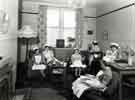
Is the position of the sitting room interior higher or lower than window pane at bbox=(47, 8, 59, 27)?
lower

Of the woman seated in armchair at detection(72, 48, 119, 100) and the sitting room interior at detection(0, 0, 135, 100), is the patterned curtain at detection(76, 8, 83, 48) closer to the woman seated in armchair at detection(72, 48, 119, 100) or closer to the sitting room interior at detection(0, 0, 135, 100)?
the sitting room interior at detection(0, 0, 135, 100)

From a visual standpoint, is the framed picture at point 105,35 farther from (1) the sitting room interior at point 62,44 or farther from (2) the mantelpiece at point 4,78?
(2) the mantelpiece at point 4,78

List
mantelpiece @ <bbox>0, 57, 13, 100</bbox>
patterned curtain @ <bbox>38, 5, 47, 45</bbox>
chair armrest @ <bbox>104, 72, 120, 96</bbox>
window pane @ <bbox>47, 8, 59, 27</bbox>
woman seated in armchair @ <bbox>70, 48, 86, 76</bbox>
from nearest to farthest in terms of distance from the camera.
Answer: mantelpiece @ <bbox>0, 57, 13, 100</bbox>
chair armrest @ <bbox>104, 72, 120, 96</bbox>
woman seated in armchair @ <bbox>70, 48, 86, 76</bbox>
patterned curtain @ <bbox>38, 5, 47, 45</bbox>
window pane @ <bbox>47, 8, 59, 27</bbox>

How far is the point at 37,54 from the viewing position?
3.30 meters

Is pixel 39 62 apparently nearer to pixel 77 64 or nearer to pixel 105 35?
pixel 77 64

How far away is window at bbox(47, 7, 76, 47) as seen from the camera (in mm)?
5020

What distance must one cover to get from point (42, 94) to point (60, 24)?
3.09 metres

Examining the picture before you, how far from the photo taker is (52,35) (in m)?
5.07

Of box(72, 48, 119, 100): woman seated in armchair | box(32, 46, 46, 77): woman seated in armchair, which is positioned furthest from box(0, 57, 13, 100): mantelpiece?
box(32, 46, 46, 77): woman seated in armchair

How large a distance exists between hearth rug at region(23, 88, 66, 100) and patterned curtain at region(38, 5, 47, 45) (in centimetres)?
235

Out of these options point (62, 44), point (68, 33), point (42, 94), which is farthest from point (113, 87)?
point (68, 33)

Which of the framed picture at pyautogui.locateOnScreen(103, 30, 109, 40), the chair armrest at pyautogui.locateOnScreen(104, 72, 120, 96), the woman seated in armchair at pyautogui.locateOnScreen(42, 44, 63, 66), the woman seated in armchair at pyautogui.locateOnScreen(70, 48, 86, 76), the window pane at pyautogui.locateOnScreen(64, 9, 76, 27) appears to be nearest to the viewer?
the chair armrest at pyautogui.locateOnScreen(104, 72, 120, 96)

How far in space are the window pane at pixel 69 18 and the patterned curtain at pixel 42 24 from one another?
81 cm

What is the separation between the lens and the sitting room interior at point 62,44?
2018 millimetres
